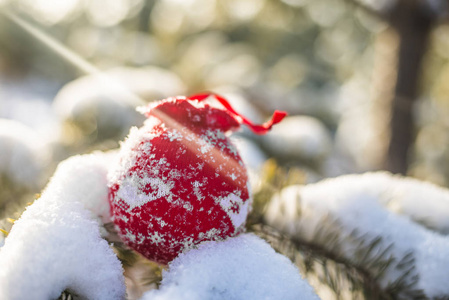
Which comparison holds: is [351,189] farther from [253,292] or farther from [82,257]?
[82,257]

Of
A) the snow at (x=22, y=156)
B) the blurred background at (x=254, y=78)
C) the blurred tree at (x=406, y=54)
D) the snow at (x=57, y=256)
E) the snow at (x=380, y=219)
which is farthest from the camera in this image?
the blurred tree at (x=406, y=54)

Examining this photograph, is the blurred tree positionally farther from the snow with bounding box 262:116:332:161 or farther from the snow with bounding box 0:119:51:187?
the snow with bounding box 0:119:51:187

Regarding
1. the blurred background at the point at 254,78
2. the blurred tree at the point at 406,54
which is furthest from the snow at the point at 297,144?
the blurred tree at the point at 406,54

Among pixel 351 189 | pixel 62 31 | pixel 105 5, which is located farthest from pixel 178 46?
pixel 351 189

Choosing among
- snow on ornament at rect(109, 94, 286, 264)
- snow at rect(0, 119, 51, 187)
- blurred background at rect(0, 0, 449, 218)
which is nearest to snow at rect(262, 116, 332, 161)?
blurred background at rect(0, 0, 449, 218)

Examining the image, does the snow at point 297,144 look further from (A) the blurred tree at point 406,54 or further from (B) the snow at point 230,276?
(B) the snow at point 230,276

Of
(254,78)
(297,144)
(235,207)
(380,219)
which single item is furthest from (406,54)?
(254,78)
